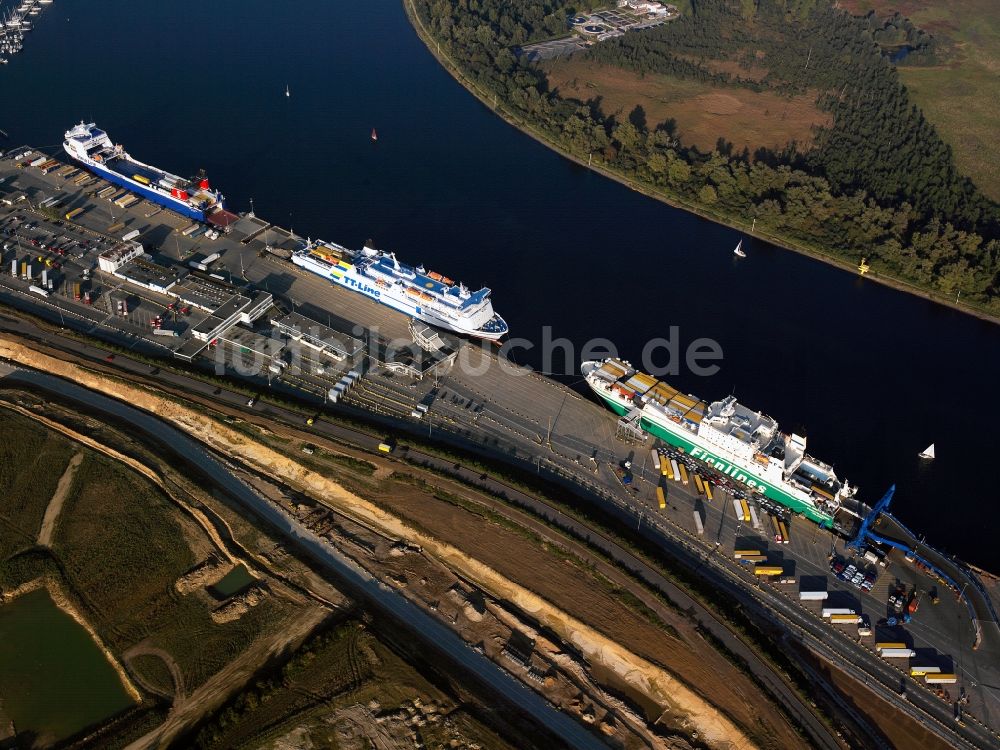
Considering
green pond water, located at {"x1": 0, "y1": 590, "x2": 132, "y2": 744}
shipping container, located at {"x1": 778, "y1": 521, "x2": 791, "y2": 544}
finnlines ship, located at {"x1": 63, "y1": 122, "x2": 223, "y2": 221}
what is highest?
finnlines ship, located at {"x1": 63, "y1": 122, "x2": 223, "y2": 221}

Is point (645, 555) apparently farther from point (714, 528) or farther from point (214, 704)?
point (214, 704)

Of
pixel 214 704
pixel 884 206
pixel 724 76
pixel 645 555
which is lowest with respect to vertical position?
pixel 214 704

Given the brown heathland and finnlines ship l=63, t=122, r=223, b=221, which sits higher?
finnlines ship l=63, t=122, r=223, b=221

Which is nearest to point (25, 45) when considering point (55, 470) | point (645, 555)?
point (55, 470)

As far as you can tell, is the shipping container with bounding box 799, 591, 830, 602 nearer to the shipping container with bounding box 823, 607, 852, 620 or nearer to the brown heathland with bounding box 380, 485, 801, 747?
the shipping container with bounding box 823, 607, 852, 620

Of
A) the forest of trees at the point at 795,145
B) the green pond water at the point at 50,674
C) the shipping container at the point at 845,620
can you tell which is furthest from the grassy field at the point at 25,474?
the forest of trees at the point at 795,145

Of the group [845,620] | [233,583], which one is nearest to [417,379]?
[233,583]

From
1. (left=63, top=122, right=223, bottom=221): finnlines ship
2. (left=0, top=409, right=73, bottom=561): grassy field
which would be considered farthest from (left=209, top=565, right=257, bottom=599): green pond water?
(left=63, top=122, right=223, bottom=221): finnlines ship
